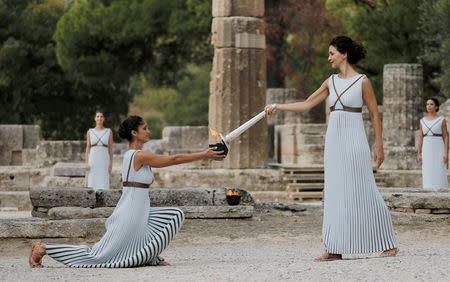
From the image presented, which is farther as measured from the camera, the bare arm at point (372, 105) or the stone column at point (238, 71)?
the stone column at point (238, 71)

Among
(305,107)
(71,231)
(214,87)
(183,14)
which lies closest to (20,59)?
(183,14)

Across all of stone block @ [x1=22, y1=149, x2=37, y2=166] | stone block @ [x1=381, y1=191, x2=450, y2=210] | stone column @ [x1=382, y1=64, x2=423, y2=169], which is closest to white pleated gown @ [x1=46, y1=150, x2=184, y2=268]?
stone block @ [x1=381, y1=191, x2=450, y2=210]

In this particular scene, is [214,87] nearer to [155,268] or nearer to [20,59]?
[155,268]

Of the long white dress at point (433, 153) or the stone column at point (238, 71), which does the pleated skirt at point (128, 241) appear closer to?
the long white dress at point (433, 153)

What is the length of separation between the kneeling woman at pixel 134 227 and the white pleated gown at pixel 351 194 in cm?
103

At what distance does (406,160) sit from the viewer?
1830cm

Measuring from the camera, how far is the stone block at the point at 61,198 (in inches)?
380

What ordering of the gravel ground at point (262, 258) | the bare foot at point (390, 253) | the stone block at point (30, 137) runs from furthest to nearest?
the stone block at point (30, 137) < the bare foot at point (390, 253) < the gravel ground at point (262, 258)

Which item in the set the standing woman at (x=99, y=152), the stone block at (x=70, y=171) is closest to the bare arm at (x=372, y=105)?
the standing woman at (x=99, y=152)

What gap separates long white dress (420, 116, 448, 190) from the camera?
1155cm

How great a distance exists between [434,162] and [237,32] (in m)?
5.49

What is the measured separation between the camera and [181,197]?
384 inches

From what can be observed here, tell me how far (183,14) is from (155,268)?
25.0 metres

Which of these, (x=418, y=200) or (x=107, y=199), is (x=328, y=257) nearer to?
(x=418, y=200)
